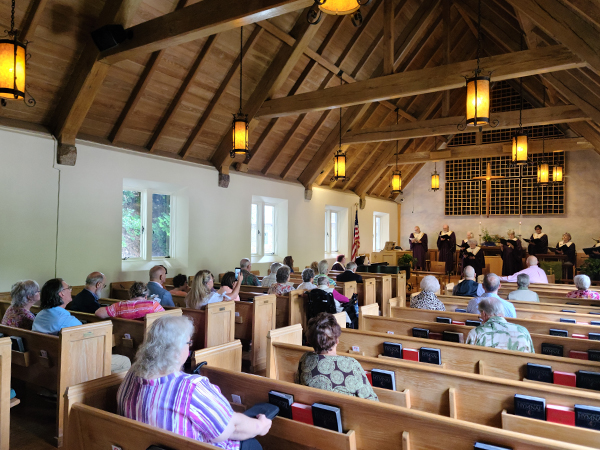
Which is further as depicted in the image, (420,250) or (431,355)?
(420,250)

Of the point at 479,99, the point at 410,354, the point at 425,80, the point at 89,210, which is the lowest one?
the point at 410,354

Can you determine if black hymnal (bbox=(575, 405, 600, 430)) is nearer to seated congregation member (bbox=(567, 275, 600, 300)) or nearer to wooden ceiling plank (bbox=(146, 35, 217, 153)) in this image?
seated congregation member (bbox=(567, 275, 600, 300))

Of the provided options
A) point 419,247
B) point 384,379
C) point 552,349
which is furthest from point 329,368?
point 419,247

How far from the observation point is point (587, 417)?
6.07ft

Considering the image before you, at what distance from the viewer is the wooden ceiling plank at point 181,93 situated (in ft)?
19.6

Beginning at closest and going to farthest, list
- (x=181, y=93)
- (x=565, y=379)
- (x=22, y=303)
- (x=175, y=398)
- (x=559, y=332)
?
(x=175, y=398) → (x=565, y=379) → (x=22, y=303) → (x=559, y=332) → (x=181, y=93)

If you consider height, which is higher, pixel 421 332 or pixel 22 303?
pixel 22 303

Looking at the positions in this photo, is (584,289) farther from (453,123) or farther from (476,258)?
(476,258)

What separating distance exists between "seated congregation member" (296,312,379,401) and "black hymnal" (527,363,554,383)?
3.60 ft

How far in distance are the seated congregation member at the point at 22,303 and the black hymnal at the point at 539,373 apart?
11.5 ft

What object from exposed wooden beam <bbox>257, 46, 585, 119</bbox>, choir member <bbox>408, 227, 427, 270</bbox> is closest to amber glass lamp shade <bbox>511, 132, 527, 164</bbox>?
exposed wooden beam <bbox>257, 46, 585, 119</bbox>

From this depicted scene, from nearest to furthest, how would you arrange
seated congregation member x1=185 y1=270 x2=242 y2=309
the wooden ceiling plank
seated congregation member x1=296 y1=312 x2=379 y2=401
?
1. seated congregation member x1=296 y1=312 x2=379 y2=401
2. seated congregation member x1=185 y1=270 x2=242 y2=309
3. the wooden ceiling plank

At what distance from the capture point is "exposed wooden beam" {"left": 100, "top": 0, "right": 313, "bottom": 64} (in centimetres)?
380

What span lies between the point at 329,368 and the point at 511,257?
37.1ft
